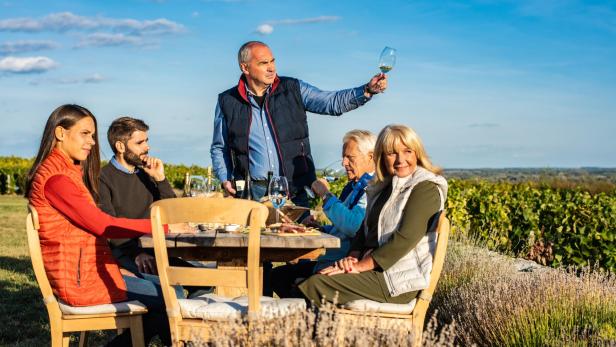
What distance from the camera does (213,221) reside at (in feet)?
12.2

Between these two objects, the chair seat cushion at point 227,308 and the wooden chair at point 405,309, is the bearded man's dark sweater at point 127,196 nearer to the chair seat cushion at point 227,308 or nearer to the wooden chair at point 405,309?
the chair seat cushion at point 227,308

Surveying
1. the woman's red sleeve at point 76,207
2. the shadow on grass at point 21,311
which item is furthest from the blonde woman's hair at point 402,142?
the shadow on grass at point 21,311

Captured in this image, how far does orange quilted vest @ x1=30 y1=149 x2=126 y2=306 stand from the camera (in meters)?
4.04

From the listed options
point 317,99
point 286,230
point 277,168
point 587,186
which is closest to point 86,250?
point 286,230

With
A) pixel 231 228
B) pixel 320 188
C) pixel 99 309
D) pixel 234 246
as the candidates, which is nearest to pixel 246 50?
pixel 320 188

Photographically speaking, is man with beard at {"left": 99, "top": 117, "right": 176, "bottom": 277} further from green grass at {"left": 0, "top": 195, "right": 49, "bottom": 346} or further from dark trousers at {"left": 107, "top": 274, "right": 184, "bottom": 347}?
green grass at {"left": 0, "top": 195, "right": 49, "bottom": 346}

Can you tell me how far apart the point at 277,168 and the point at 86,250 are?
2480mm

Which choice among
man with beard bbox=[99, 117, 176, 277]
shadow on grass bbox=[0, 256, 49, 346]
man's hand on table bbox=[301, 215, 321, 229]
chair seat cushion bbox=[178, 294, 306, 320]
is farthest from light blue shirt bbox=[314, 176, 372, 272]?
shadow on grass bbox=[0, 256, 49, 346]

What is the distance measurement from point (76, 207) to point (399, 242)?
66.0 inches

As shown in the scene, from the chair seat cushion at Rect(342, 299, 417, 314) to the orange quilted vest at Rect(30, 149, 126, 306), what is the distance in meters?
1.28

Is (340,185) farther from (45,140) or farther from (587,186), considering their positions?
(45,140)

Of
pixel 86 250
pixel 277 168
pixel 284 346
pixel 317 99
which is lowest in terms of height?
pixel 284 346

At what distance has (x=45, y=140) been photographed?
4.21 metres

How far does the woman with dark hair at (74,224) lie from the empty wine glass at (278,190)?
87cm
